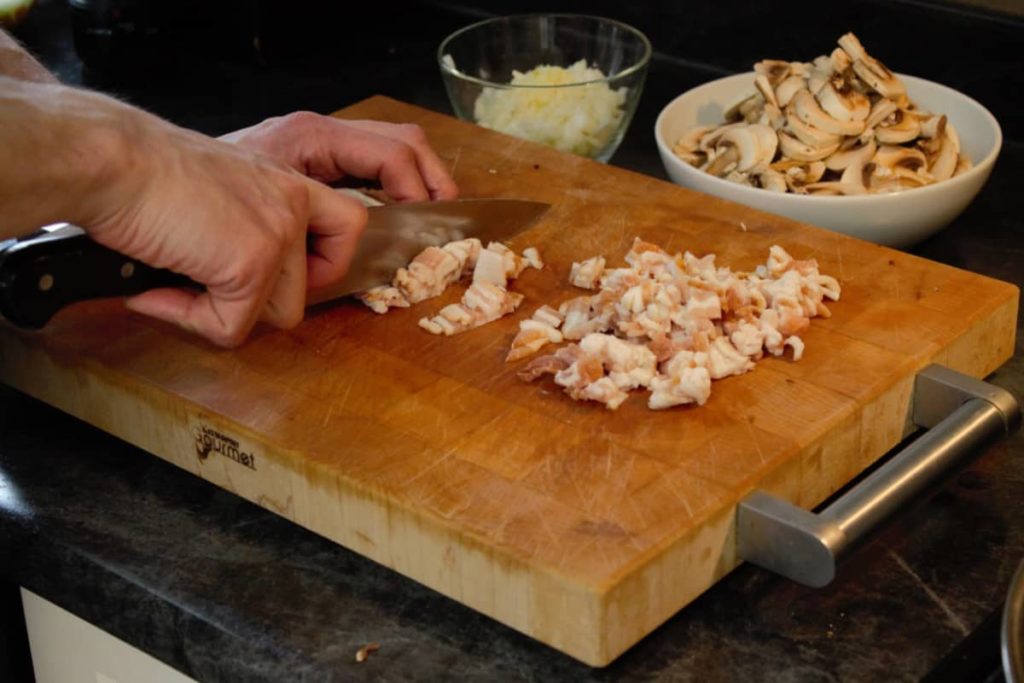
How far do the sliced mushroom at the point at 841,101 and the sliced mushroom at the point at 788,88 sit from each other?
0.11ft

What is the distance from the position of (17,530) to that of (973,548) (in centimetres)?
79

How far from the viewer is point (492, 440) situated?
117 cm

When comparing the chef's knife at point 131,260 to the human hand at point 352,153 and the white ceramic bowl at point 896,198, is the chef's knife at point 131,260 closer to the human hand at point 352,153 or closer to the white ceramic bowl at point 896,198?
the human hand at point 352,153

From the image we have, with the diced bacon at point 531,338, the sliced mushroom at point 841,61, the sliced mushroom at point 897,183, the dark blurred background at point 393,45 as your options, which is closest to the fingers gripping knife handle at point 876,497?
the diced bacon at point 531,338

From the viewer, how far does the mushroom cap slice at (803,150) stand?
5.28 ft

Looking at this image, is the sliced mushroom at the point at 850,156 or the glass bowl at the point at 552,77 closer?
the sliced mushroom at the point at 850,156

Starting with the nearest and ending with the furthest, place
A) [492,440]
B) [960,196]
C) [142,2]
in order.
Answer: [492,440] < [960,196] < [142,2]

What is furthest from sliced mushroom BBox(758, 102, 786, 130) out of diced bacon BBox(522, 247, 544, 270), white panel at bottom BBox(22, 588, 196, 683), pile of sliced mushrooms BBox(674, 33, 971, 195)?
white panel at bottom BBox(22, 588, 196, 683)

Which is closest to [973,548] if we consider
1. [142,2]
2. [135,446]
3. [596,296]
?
[596,296]

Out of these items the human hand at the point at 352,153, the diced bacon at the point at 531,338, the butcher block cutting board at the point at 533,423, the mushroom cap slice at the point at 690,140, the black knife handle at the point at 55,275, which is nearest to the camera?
the butcher block cutting board at the point at 533,423

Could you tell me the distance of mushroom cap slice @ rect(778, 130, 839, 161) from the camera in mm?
1608

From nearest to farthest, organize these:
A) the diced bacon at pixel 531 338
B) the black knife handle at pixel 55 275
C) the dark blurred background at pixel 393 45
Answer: the black knife handle at pixel 55 275 < the diced bacon at pixel 531 338 < the dark blurred background at pixel 393 45

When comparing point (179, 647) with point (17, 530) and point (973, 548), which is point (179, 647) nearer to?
point (17, 530)

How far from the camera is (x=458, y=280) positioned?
1430 millimetres
